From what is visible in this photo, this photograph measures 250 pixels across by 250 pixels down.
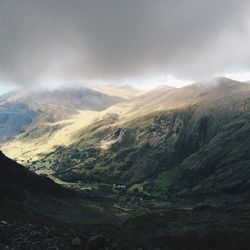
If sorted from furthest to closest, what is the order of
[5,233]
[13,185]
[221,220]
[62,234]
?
[13,185] < [221,220] < [62,234] < [5,233]

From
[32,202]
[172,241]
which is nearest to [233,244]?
[172,241]

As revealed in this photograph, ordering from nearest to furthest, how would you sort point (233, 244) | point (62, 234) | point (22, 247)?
point (22, 247), point (62, 234), point (233, 244)

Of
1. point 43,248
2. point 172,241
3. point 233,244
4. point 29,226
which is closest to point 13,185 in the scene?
point 172,241

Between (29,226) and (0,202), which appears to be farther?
(0,202)

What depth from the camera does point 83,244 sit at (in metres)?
70.9

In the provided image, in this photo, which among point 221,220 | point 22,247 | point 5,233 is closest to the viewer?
point 22,247

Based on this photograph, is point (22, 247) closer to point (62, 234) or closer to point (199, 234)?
point (62, 234)

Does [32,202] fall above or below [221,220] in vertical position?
above

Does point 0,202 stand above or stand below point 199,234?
above

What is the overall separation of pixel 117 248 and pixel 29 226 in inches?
659

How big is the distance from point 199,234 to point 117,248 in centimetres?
7907

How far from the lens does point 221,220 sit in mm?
179125

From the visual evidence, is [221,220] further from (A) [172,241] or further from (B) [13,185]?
(B) [13,185]

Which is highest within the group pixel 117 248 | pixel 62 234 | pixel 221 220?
pixel 62 234
